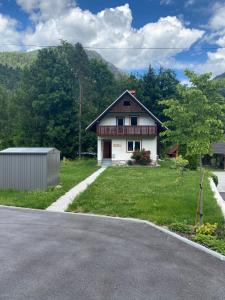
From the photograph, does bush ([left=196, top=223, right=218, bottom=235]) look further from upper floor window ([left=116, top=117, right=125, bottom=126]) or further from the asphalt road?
upper floor window ([left=116, top=117, right=125, bottom=126])

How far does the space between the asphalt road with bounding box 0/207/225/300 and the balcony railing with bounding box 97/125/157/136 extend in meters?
26.9

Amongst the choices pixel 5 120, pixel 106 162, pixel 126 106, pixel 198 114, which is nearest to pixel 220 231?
pixel 198 114

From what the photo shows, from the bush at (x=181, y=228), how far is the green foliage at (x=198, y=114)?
2338 mm

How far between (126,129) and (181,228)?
2749 centimetres

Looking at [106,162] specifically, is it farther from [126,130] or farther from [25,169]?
[25,169]

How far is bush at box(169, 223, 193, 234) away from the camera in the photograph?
1046cm

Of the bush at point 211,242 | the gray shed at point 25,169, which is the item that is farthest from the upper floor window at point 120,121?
the bush at point 211,242

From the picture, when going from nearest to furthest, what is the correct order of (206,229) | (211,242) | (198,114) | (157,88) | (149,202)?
(211,242) < (206,229) < (198,114) < (149,202) < (157,88)

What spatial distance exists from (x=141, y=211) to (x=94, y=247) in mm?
4977

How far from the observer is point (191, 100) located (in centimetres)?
1108

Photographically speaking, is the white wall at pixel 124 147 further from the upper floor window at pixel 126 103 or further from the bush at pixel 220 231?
the bush at pixel 220 231

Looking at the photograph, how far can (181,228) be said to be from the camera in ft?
34.8

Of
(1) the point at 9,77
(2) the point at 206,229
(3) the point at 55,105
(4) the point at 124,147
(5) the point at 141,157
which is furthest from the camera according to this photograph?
(1) the point at 9,77

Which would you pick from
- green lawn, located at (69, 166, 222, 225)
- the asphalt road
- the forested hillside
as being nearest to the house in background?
the forested hillside
